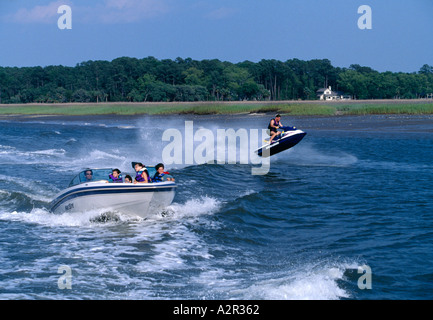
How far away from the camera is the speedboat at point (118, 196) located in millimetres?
14148

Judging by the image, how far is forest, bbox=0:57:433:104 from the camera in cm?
12331

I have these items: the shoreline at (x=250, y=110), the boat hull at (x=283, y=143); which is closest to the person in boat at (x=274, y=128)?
the boat hull at (x=283, y=143)

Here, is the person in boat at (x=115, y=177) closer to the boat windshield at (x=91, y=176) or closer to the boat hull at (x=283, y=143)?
the boat windshield at (x=91, y=176)

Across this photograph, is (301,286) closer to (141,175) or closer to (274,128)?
(141,175)

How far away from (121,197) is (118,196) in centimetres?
9

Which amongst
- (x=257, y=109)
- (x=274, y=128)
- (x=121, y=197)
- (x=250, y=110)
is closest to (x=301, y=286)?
(x=121, y=197)

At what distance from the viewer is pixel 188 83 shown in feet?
422

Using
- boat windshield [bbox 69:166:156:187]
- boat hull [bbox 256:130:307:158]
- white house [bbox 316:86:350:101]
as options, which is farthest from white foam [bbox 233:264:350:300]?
white house [bbox 316:86:350:101]

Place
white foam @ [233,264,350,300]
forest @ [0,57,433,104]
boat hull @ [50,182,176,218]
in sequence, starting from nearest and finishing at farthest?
white foam @ [233,264,350,300] → boat hull @ [50,182,176,218] → forest @ [0,57,433,104]

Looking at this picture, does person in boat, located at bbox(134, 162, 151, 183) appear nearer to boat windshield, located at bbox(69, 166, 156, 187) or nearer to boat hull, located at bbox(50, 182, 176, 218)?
boat hull, located at bbox(50, 182, 176, 218)

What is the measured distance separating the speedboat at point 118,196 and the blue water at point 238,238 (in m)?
0.29

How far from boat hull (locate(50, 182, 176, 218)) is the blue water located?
0.90ft

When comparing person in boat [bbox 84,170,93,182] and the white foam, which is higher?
person in boat [bbox 84,170,93,182]
